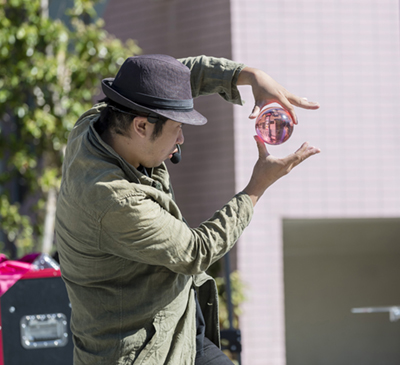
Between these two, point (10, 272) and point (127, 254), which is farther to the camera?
point (10, 272)

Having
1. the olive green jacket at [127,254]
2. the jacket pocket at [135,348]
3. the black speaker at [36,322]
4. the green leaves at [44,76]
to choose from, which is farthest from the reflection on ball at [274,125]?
the green leaves at [44,76]

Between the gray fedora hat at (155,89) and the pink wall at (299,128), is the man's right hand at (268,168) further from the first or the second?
the pink wall at (299,128)

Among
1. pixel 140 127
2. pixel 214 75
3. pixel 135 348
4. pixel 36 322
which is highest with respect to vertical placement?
pixel 214 75

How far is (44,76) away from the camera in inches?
234

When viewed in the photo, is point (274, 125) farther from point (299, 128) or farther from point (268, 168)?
point (299, 128)

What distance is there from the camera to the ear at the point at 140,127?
192 centimetres

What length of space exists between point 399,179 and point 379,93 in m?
Answer: 0.88

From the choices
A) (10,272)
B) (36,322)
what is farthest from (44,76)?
(36,322)

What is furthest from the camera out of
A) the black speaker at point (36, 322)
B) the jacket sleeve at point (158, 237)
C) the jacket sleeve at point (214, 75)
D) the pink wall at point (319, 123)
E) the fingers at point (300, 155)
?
the pink wall at point (319, 123)

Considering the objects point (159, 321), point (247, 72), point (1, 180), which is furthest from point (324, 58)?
point (159, 321)

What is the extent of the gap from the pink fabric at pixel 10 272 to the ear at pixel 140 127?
4.72ft

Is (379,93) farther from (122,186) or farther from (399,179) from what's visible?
(122,186)

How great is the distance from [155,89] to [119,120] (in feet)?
0.53

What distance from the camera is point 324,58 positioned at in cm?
629
